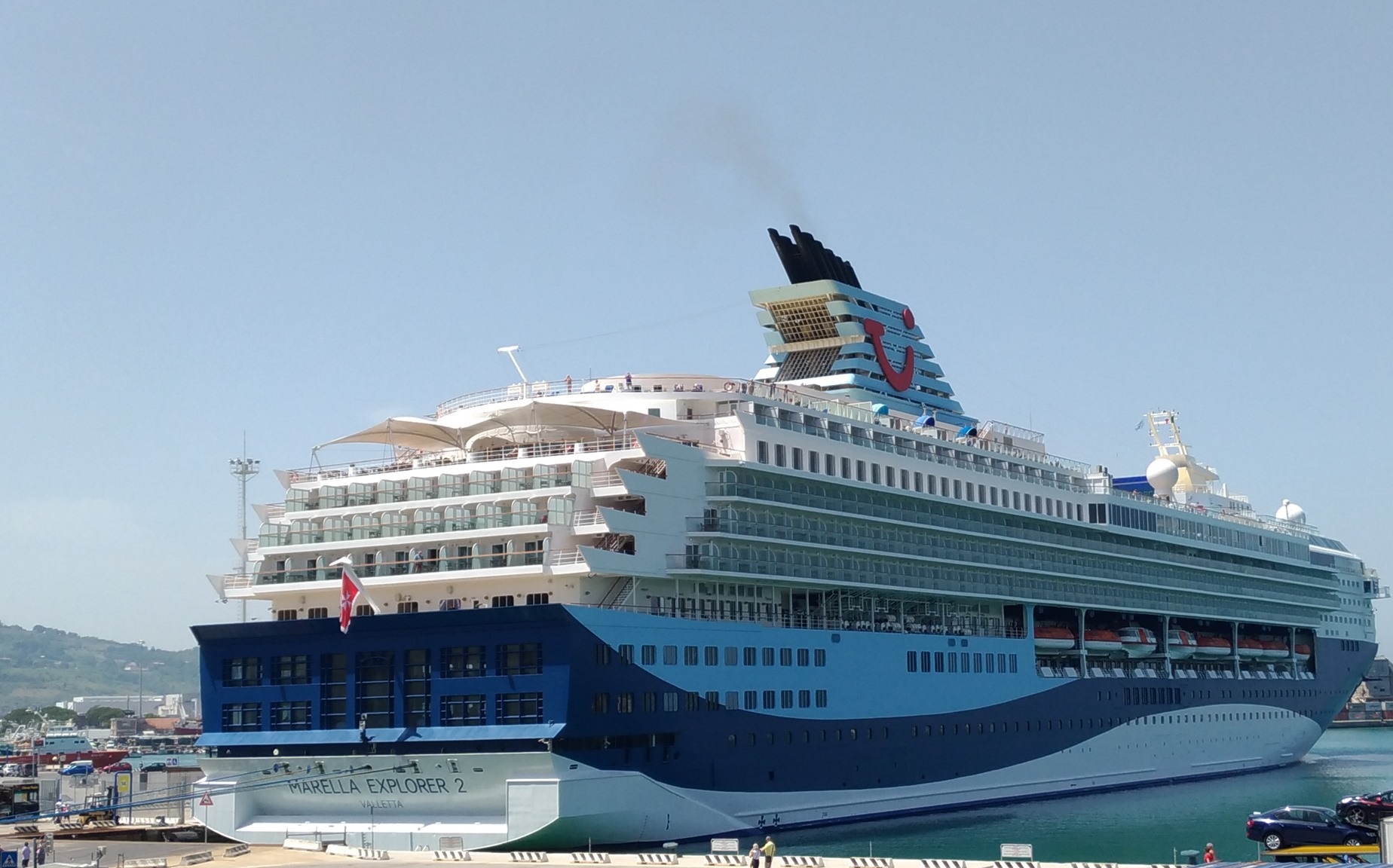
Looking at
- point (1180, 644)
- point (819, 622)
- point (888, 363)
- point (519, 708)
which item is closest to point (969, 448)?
point (888, 363)

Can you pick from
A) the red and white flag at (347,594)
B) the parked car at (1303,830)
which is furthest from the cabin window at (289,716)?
the parked car at (1303,830)

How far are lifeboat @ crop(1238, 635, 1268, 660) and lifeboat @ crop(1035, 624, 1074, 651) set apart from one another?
58.1ft

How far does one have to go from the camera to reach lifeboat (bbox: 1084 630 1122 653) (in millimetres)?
61156

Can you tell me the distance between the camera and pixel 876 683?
4775 cm

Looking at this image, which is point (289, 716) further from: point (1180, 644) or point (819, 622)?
point (1180, 644)

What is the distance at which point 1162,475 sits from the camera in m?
73.0

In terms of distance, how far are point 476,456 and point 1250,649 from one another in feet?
148

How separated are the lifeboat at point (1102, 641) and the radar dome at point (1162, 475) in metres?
11.9

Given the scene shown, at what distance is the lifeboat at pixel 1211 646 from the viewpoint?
6969 centimetres

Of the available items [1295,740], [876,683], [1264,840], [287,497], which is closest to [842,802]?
[876,683]

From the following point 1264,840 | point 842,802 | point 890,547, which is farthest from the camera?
point 890,547

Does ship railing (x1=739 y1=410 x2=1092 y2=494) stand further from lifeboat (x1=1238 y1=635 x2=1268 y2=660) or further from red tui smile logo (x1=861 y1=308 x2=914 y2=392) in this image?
lifeboat (x1=1238 y1=635 x2=1268 y2=660)

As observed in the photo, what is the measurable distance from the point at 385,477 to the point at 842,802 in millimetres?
16395

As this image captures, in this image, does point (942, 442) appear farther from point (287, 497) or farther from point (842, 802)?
point (287, 497)
